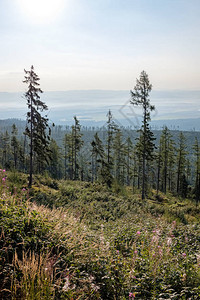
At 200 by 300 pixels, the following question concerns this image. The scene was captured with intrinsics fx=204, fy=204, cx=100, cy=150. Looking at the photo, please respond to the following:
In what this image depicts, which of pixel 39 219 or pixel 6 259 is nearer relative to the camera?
pixel 6 259

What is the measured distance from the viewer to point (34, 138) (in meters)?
20.2

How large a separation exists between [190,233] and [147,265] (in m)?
3.81

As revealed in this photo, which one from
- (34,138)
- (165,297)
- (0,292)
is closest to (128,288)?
(165,297)

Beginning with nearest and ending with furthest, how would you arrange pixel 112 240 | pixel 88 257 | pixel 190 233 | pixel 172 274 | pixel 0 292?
pixel 0 292, pixel 172 274, pixel 88 257, pixel 112 240, pixel 190 233

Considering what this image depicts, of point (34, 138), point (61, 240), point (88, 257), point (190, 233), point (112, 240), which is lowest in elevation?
point (190, 233)

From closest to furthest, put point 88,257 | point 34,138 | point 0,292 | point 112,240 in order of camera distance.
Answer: point 0,292
point 88,257
point 112,240
point 34,138

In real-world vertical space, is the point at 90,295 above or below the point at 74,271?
below

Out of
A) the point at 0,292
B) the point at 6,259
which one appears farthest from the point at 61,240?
the point at 0,292

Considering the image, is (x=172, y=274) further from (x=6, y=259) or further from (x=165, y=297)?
(x=6, y=259)

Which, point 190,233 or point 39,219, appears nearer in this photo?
point 39,219

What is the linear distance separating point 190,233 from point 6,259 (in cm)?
632

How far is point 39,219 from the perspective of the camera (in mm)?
4754

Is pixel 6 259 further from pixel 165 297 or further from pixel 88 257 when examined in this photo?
pixel 165 297

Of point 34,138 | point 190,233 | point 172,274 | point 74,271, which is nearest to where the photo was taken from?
point 74,271
